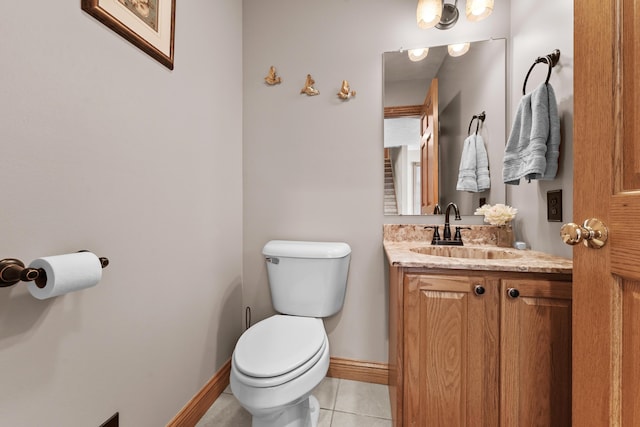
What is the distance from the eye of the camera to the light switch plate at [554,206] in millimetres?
1069

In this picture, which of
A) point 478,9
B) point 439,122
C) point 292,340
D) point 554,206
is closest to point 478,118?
point 439,122

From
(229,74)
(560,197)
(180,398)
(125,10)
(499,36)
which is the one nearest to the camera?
(125,10)

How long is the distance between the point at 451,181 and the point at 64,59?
5.56 feet

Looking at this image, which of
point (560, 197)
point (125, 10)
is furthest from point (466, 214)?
point (125, 10)

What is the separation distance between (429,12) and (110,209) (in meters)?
1.70

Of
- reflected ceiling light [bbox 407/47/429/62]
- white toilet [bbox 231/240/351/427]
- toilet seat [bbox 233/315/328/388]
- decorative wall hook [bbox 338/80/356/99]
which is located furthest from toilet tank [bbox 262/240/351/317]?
reflected ceiling light [bbox 407/47/429/62]

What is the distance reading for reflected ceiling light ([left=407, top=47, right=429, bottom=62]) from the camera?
1.53 metres

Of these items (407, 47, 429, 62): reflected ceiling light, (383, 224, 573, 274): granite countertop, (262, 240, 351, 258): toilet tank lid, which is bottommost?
(262, 240, 351, 258): toilet tank lid

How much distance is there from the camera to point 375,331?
1597mm

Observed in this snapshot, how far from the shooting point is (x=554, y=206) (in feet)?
3.59

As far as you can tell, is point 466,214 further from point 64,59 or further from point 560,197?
Answer: point 64,59

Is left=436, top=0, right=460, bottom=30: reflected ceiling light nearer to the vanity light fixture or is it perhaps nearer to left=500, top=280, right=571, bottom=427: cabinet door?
the vanity light fixture

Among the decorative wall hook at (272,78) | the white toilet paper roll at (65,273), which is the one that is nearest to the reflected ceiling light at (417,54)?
the decorative wall hook at (272,78)

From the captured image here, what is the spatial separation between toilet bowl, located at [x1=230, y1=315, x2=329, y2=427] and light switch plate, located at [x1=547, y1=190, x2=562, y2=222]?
1.09 m
